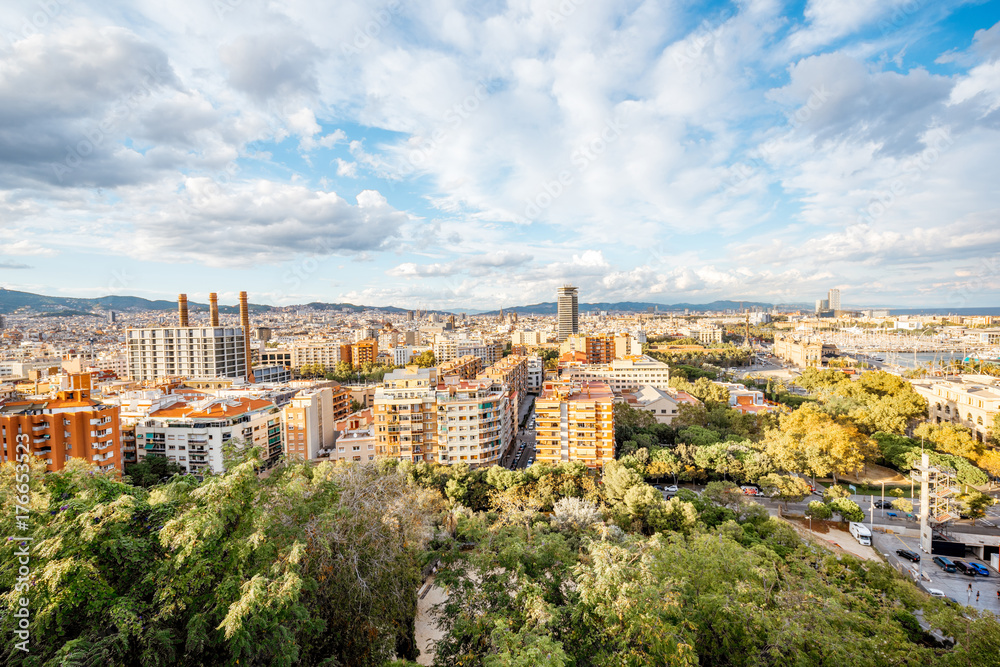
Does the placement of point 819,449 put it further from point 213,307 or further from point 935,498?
point 213,307

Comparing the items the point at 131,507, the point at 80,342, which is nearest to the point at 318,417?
the point at 131,507

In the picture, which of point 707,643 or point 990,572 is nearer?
point 707,643

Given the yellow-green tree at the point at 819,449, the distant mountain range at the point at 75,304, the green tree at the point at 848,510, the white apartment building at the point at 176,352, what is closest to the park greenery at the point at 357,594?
the green tree at the point at 848,510

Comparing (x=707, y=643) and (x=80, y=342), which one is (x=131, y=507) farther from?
(x=80, y=342)

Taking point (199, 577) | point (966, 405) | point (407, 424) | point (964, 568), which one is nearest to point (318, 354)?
point (407, 424)

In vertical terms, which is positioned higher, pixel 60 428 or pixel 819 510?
pixel 60 428

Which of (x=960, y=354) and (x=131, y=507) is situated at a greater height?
(x=131, y=507)

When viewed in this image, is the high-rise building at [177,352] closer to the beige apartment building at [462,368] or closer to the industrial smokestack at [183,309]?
the industrial smokestack at [183,309]
